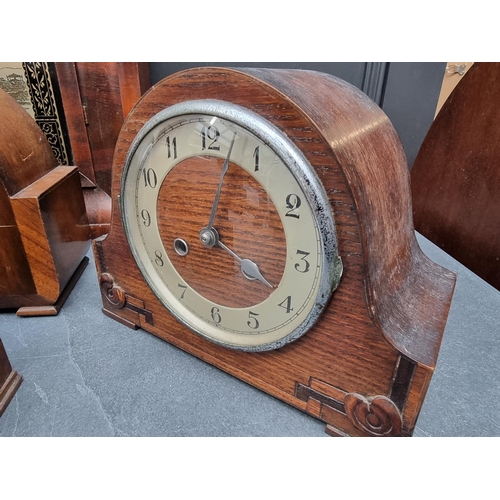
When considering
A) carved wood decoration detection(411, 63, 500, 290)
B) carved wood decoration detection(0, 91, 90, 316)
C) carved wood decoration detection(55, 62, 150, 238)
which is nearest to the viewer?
carved wood decoration detection(0, 91, 90, 316)

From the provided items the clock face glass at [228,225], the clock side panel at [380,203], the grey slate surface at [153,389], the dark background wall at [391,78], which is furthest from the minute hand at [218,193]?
the dark background wall at [391,78]

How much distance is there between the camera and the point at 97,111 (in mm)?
1321

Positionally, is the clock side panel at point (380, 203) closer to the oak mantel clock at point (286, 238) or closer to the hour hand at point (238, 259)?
the oak mantel clock at point (286, 238)

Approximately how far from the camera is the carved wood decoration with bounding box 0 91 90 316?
2.96 feet

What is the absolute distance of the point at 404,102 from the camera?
5.26 feet

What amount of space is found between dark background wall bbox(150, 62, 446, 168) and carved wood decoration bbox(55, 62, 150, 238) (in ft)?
0.96

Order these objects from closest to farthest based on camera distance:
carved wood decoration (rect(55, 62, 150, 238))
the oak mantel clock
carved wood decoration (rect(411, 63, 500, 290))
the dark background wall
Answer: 1. the oak mantel clock
2. carved wood decoration (rect(411, 63, 500, 290))
3. carved wood decoration (rect(55, 62, 150, 238))
4. the dark background wall

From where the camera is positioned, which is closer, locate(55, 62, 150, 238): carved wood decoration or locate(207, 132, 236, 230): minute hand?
locate(207, 132, 236, 230): minute hand

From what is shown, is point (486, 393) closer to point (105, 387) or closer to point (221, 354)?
point (221, 354)

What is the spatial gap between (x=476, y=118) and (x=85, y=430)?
1284mm

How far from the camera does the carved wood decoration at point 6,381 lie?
76cm

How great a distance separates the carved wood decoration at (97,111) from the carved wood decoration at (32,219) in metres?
0.28

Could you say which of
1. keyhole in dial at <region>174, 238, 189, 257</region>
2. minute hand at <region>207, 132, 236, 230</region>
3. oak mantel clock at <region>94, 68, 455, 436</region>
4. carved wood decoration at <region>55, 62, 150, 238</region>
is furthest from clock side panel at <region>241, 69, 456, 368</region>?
carved wood decoration at <region>55, 62, 150, 238</region>

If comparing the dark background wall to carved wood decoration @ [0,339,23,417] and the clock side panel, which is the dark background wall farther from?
carved wood decoration @ [0,339,23,417]
